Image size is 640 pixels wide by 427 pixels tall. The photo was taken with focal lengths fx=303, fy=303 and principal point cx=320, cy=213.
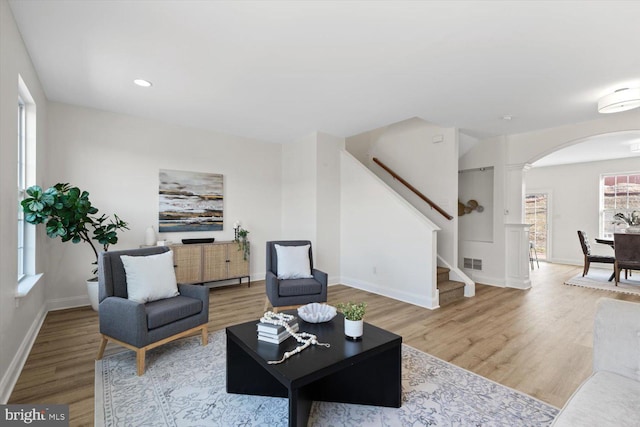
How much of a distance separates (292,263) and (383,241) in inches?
66.7

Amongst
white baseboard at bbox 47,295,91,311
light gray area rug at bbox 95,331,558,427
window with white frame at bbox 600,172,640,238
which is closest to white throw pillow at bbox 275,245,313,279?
light gray area rug at bbox 95,331,558,427

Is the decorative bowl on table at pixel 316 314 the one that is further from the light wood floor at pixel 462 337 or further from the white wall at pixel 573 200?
the white wall at pixel 573 200

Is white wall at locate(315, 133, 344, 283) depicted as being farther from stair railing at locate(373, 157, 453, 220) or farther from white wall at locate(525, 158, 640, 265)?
white wall at locate(525, 158, 640, 265)

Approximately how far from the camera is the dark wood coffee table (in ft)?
5.62

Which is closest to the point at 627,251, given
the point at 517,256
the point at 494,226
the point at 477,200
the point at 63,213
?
the point at 517,256

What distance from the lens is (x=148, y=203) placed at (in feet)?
15.0

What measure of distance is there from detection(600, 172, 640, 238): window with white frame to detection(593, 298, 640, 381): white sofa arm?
25.9 feet

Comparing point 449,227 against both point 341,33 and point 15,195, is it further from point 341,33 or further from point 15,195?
point 15,195

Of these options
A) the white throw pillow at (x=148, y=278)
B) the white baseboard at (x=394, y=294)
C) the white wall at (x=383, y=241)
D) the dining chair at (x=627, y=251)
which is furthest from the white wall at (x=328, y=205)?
the dining chair at (x=627, y=251)

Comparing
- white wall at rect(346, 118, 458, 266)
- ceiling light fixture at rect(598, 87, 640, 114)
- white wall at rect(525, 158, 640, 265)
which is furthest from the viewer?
white wall at rect(525, 158, 640, 265)

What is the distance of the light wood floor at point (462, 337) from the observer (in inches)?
86.4

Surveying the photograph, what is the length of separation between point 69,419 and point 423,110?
4.50 meters

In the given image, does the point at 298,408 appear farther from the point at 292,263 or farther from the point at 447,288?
the point at 447,288

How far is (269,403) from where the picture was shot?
2016 mm
